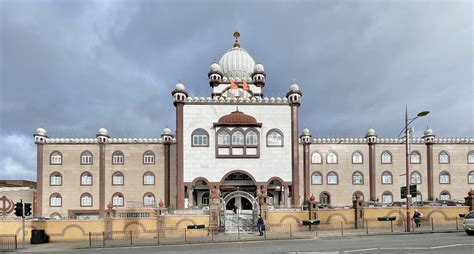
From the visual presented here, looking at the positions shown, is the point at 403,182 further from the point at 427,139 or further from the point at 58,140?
the point at 58,140

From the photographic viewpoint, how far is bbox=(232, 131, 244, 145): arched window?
133 ft

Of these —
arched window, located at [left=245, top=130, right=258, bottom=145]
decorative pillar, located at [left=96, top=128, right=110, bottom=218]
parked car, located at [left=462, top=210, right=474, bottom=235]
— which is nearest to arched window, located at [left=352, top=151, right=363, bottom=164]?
arched window, located at [left=245, top=130, right=258, bottom=145]

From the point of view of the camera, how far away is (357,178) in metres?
47.3

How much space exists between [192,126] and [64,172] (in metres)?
16.1

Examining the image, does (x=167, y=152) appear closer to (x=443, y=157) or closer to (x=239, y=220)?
(x=239, y=220)

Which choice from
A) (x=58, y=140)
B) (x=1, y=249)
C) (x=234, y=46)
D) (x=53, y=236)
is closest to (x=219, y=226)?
(x=53, y=236)

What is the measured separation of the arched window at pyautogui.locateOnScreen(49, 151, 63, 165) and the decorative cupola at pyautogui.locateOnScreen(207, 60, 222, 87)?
61.8 ft

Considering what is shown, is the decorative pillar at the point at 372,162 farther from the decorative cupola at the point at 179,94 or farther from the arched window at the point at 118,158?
the arched window at the point at 118,158

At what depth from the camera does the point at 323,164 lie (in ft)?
156

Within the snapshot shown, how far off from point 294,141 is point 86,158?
23.2 meters

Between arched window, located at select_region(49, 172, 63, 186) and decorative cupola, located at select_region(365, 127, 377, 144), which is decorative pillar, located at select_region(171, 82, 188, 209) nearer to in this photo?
arched window, located at select_region(49, 172, 63, 186)

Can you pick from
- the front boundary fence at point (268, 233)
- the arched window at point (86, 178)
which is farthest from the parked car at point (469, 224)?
the arched window at point (86, 178)

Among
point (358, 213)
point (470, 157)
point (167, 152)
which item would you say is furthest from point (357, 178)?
point (167, 152)

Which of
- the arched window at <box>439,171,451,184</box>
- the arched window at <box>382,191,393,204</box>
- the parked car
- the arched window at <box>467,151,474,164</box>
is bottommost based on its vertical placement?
the arched window at <box>382,191,393,204</box>
